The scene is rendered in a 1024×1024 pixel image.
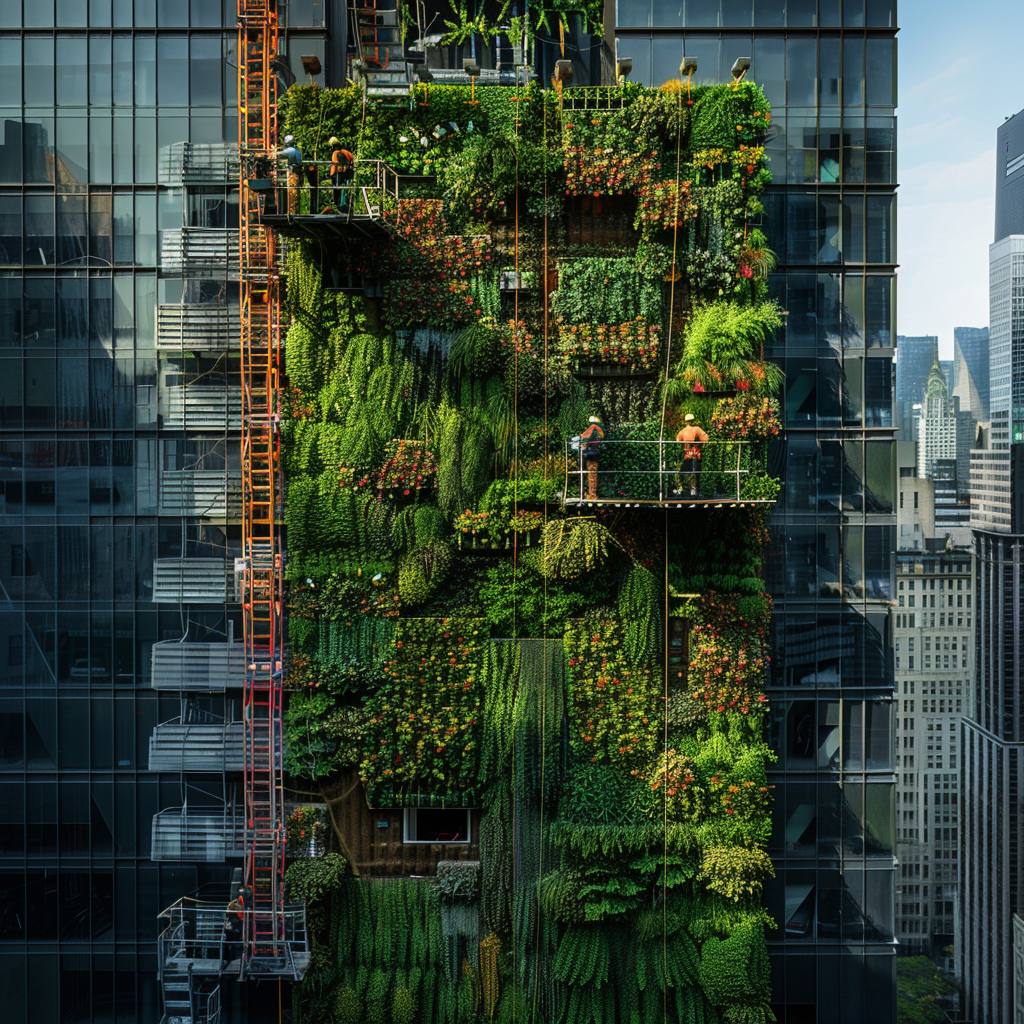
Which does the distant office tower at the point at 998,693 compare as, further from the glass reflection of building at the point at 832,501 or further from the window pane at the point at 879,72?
the window pane at the point at 879,72

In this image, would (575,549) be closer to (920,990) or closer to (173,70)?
(173,70)

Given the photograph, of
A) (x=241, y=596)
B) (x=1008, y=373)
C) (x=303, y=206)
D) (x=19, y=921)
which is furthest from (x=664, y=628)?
(x=1008, y=373)


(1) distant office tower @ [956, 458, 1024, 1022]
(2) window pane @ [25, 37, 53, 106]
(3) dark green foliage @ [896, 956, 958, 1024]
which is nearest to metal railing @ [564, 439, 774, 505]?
(2) window pane @ [25, 37, 53, 106]

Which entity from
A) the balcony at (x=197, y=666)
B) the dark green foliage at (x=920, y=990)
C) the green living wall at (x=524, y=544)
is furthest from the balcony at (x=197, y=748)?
the dark green foliage at (x=920, y=990)

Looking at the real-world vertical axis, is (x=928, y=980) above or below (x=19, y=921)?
below

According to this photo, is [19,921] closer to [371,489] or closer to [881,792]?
[371,489]

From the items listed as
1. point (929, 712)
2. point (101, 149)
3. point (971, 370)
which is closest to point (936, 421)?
point (971, 370)

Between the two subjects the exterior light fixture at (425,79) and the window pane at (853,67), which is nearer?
the exterior light fixture at (425,79)
